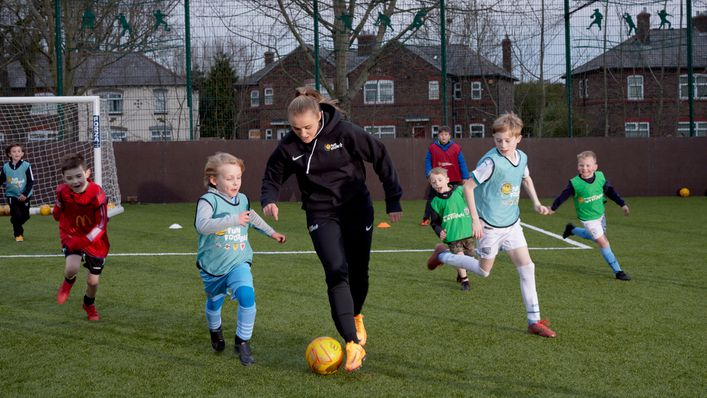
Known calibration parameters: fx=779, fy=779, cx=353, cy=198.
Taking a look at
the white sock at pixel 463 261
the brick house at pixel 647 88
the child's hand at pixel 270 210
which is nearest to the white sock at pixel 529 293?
the white sock at pixel 463 261

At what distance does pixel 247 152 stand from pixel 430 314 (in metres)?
14.6

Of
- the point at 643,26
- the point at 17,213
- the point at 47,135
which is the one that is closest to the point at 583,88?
the point at 643,26

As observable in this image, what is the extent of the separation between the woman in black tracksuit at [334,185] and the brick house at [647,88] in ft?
55.5

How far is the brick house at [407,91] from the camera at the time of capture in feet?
68.4

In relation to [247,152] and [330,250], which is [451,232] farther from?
[247,152]

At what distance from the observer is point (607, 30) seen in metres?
21.1

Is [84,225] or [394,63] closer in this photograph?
[84,225]

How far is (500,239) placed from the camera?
6.48 m

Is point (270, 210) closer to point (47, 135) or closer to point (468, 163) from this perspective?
point (47, 135)

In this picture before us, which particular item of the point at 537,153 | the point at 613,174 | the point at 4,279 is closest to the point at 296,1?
the point at 537,153

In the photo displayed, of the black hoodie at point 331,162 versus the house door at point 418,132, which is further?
the house door at point 418,132

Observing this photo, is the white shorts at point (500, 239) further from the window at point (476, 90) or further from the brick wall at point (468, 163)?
the window at point (476, 90)

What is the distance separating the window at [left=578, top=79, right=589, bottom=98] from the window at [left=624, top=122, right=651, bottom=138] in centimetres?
168

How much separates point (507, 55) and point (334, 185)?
1619cm
